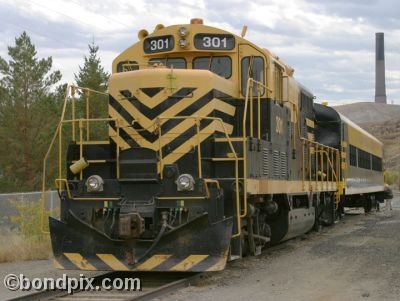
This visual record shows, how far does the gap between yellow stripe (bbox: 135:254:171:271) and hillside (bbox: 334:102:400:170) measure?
72.1 meters

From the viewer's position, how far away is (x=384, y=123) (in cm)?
11100

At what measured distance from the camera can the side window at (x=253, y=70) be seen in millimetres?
10312

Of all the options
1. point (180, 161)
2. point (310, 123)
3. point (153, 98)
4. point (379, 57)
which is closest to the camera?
point (180, 161)

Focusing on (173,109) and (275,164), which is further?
(275,164)

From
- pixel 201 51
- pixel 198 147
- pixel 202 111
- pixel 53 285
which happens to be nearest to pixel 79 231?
pixel 53 285

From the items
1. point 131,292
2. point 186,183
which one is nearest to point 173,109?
point 186,183

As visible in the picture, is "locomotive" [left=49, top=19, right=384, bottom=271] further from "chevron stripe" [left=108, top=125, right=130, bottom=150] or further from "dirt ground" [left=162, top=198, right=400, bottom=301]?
"dirt ground" [left=162, top=198, right=400, bottom=301]

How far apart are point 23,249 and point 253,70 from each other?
18.0ft

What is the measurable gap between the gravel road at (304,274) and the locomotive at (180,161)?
0.42m

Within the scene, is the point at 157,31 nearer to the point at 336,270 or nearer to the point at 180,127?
the point at 180,127

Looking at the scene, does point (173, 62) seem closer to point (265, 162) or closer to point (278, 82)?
point (278, 82)

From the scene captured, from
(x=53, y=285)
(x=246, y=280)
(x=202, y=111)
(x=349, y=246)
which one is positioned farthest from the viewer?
→ (x=349, y=246)

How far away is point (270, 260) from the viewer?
11.0m

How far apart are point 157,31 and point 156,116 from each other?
73.3 inches
